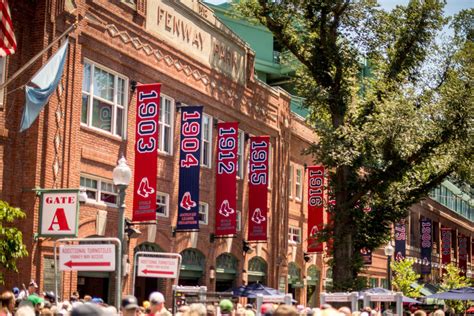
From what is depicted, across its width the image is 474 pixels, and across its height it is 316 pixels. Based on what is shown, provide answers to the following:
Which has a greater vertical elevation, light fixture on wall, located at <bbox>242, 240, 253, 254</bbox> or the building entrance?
light fixture on wall, located at <bbox>242, 240, 253, 254</bbox>

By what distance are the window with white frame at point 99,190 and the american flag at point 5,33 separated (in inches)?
278

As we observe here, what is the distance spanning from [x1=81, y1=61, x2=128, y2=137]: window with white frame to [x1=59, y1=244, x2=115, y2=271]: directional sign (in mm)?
12956

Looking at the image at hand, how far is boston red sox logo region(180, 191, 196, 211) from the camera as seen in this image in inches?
1215

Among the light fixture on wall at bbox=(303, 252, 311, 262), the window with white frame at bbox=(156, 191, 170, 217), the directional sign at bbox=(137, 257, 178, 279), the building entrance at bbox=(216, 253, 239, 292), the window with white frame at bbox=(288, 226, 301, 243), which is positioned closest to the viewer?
the directional sign at bbox=(137, 257, 178, 279)

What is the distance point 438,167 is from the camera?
37594 millimetres

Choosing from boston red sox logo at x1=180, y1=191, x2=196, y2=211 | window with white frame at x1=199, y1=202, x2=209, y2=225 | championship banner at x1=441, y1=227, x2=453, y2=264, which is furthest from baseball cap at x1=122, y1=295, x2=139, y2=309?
championship banner at x1=441, y1=227, x2=453, y2=264

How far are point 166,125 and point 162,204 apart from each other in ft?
9.06

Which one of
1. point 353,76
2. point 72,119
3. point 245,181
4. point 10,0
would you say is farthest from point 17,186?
point 353,76

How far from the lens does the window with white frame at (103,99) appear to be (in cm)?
2694

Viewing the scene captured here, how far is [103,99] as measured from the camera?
91.0ft

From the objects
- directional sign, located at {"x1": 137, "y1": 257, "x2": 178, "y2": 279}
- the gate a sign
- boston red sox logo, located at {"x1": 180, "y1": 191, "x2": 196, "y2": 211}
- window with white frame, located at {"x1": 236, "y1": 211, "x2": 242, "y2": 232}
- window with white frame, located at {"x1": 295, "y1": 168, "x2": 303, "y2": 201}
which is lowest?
directional sign, located at {"x1": 137, "y1": 257, "x2": 178, "y2": 279}

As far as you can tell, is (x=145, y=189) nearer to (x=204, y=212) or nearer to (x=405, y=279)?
(x=204, y=212)

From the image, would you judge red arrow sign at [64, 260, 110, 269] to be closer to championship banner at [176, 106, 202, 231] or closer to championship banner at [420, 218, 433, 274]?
championship banner at [176, 106, 202, 231]

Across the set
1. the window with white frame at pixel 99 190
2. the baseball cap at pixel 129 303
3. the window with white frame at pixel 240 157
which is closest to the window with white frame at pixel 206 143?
the window with white frame at pixel 240 157
